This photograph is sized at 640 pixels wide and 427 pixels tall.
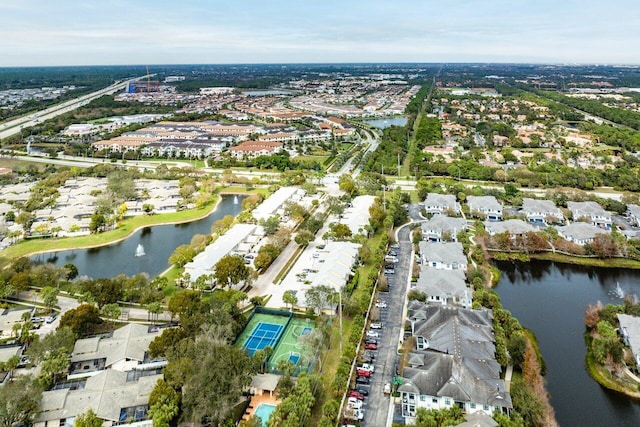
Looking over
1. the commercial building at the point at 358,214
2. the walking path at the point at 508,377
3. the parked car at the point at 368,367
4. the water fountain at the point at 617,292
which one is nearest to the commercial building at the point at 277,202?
the commercial building at the point at 358,214

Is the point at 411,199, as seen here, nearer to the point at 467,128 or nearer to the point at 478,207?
the point at 478,207

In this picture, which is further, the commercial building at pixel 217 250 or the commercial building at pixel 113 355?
the commercial building at pixel 217 250

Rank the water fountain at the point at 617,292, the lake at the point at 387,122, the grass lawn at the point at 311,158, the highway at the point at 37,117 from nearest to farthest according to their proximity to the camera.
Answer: the water fountain at the point at 617,292 < the grass lawn at the point at 311,158 < the highway at the point at 37,117 < the lake at the point at 387,122

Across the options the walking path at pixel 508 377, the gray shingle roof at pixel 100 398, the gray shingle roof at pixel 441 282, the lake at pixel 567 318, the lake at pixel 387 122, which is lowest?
the lake at pixel 567 318

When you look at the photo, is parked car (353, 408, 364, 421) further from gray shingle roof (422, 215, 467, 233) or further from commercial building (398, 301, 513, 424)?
gray shingle roof (422, 215, 467, 233)

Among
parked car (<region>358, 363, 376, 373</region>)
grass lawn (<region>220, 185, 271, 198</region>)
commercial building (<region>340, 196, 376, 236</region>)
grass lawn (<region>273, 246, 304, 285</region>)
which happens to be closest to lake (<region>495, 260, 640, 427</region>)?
parked car (<region>358, 363, 376, 373</region>)

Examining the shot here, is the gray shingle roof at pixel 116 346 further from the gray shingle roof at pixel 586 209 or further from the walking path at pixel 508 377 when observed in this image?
the gray shingle roof at pixel 586 209
